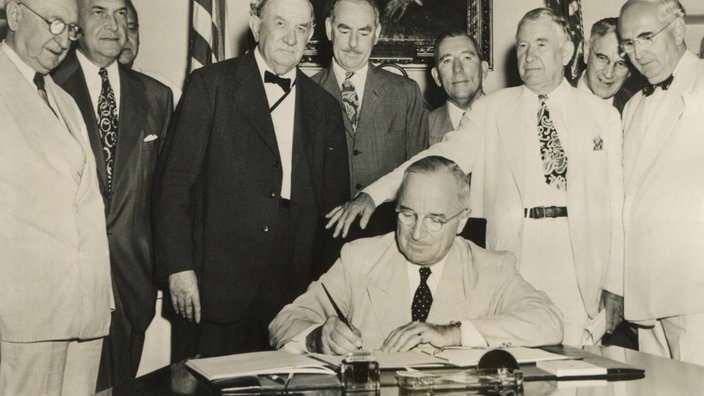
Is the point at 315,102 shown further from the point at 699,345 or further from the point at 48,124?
the point at 699,345

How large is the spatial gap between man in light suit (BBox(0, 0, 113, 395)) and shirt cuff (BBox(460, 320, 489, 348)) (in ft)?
6.20

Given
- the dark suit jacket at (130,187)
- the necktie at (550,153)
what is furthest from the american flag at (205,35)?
the necktie at (550,153)

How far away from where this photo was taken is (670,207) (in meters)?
3.68

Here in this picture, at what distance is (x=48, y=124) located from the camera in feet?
11.4

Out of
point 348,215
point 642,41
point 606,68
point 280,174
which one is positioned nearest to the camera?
point 348,215

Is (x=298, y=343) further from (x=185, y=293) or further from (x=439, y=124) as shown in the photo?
(x=439, y=124)

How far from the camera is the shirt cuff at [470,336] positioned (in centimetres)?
235

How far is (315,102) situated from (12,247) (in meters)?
1.46

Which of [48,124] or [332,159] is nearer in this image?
[48,124]

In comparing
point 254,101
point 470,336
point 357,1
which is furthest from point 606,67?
point 470,336

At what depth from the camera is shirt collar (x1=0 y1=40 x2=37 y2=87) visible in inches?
134

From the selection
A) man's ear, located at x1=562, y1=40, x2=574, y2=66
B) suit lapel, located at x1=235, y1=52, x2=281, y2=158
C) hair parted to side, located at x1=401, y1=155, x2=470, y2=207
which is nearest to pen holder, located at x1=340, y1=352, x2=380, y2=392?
hair parted to side, located at x1=401, y1=155, x2=470, y2=207

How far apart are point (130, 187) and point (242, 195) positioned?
58 centimetres

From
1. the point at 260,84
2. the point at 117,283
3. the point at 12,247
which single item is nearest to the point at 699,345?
the point at 260,84
